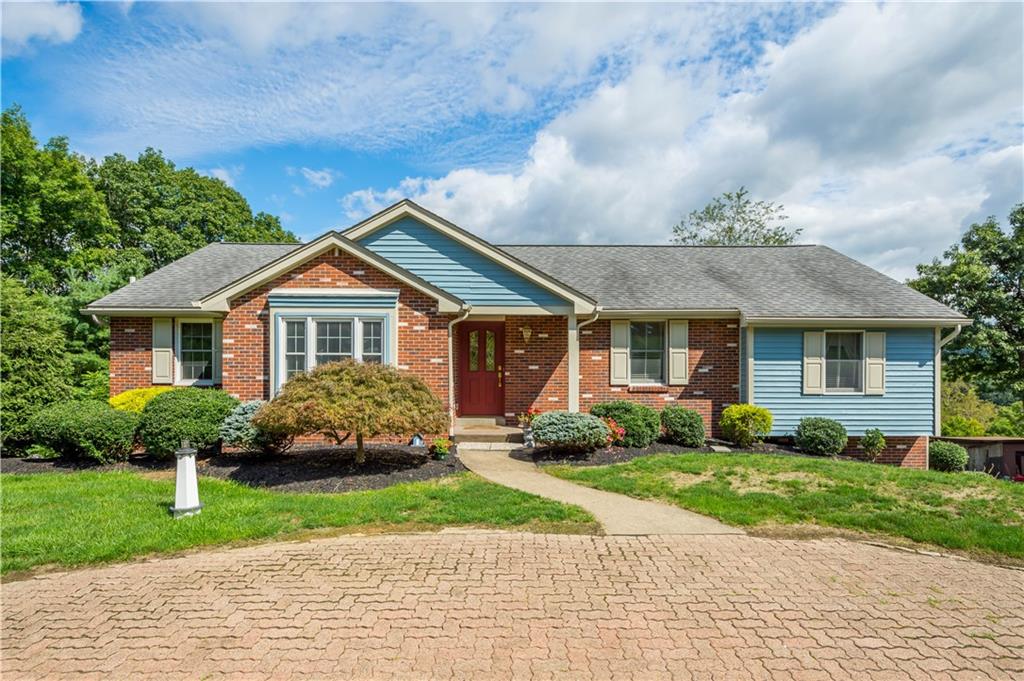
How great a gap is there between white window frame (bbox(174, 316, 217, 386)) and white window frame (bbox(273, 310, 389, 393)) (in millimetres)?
3207

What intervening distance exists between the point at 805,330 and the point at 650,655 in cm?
1084

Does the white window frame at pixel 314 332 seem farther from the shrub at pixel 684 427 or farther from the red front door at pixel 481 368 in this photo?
the shrub at pixel 684 427

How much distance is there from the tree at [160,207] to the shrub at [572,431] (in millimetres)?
30460

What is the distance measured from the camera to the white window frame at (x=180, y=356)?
11930 millimetres

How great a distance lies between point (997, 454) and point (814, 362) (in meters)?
8.10

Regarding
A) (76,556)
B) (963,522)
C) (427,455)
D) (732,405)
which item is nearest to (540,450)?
(427,455)

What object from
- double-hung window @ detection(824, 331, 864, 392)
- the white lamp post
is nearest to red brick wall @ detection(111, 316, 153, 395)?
the white lamp post

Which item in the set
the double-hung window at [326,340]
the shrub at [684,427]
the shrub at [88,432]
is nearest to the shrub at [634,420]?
the shrub at [684,427]

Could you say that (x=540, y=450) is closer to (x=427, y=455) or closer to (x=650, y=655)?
(x=427, y=455)

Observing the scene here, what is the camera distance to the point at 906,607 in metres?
4.06

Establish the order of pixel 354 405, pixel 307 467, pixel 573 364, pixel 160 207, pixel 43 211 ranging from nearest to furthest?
1. pixel 354 405
2. pixel 307 467
3. pixel 573 364
4. pixel 43 211
5. pixel 160 207

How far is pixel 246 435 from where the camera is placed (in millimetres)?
8789

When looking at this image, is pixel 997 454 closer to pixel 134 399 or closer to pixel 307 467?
pixel 307 467

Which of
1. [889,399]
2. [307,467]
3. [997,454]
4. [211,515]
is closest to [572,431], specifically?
[307,467]
